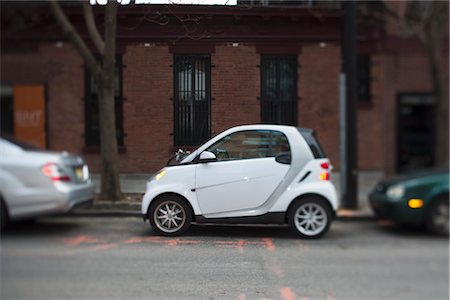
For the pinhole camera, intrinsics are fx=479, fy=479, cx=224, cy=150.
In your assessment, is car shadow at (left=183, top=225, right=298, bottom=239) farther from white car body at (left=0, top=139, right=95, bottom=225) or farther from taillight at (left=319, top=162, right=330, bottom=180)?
taillight at (left=319, top=162, right=330, bottom=180)

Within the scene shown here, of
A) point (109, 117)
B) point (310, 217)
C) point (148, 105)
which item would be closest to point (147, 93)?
point (148, 105)

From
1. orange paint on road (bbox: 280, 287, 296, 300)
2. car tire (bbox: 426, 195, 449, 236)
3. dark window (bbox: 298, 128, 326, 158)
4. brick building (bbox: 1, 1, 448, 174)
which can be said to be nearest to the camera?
brick building (bbox: 1, 1, 448, 174)

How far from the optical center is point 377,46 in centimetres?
780

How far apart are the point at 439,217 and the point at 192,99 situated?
6.59 ft

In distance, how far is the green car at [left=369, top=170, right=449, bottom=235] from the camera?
3.21 meters

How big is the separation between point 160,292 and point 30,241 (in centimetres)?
77

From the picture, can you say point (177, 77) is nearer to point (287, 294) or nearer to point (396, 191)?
point (287, 294)

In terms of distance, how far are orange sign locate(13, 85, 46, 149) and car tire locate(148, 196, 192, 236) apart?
659 millimetres

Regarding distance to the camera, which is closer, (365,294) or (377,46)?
(365,294)

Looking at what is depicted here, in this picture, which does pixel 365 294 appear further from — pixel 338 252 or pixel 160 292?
pixel 160 292

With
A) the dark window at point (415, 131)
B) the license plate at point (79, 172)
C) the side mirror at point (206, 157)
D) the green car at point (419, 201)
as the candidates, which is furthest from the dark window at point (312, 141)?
the dark window at point (415, 131)

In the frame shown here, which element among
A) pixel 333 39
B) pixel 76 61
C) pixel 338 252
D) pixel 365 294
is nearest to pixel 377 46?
pixel 333 39

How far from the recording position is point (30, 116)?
10.3 feet

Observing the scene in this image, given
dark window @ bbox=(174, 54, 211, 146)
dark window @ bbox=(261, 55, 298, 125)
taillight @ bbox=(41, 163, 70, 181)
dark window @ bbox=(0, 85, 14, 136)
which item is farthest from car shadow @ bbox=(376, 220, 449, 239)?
dark window @ bbox=(0, 85, 14, 136)
